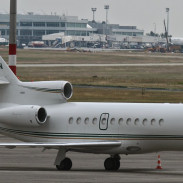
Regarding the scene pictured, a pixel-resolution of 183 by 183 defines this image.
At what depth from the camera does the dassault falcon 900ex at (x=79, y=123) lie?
2941cm

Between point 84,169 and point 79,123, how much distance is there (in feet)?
6.26

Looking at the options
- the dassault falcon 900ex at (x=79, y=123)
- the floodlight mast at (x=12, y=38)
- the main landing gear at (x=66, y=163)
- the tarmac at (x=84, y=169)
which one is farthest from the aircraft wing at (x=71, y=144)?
the floodlight mast at (x=12, y=38)

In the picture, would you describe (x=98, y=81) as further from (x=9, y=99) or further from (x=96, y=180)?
(x=96, y=180)

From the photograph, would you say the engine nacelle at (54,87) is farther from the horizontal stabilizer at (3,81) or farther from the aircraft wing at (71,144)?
the aircraft wing at (71,144)

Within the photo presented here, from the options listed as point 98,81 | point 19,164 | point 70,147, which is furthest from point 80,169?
point 98,81

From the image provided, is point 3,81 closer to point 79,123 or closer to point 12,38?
point 79,123

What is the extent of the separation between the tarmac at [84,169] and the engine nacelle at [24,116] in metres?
1.82

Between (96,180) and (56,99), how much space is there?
22.4 feet

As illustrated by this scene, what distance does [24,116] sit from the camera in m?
31.5

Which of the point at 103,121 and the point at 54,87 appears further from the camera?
the point at 54,87

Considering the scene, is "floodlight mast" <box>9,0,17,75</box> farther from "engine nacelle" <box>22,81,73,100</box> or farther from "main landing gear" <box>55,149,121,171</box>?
"main landing gear" <box>55,149,121,171</box>

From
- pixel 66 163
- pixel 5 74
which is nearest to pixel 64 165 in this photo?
pixel 66 163

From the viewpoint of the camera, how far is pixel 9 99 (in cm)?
3303

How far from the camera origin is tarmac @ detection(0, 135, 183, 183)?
26.7 meters
